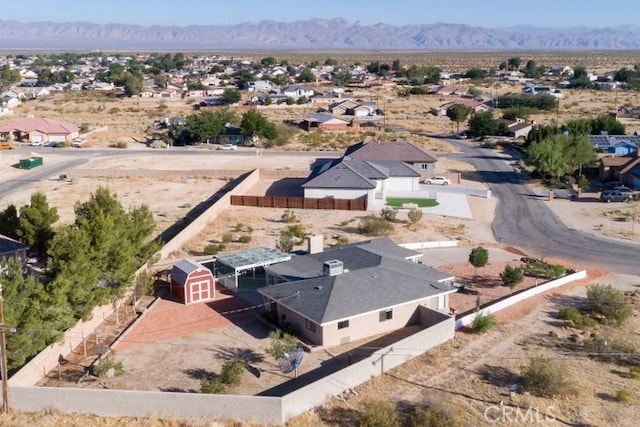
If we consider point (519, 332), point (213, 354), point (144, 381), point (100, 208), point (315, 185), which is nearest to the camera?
point (144, 381)

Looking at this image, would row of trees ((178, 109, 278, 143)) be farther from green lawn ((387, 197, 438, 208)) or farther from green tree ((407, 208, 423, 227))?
green tree ((407, 208, 423, 227))

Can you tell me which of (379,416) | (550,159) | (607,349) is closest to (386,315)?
(379,416)

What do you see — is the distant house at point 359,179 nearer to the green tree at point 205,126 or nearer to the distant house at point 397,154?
the distant house at point 397,154

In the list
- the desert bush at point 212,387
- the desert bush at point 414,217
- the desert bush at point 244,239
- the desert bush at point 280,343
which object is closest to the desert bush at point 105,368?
the desert bush at point 212,387

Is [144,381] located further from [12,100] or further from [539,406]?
[12,100]

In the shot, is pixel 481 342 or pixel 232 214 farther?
pixel 232 214

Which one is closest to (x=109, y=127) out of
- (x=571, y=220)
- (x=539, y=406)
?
(x=571, y=220)

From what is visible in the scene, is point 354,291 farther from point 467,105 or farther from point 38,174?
point 467,105
